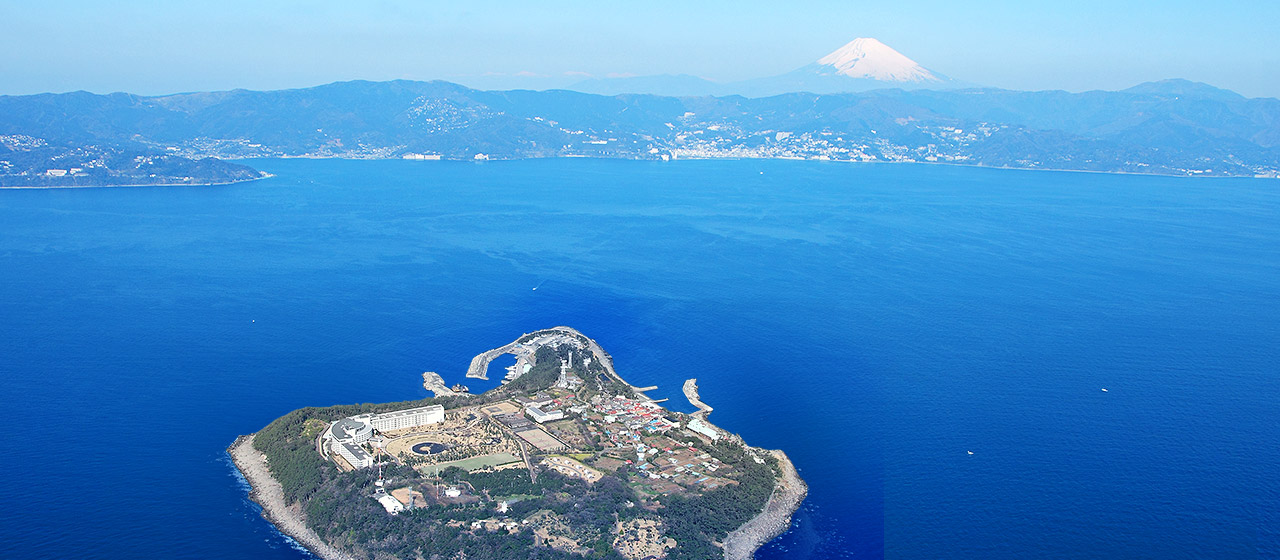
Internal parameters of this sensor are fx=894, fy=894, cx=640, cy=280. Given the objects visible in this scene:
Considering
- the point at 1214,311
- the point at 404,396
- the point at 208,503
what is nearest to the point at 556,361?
the point at 404,396

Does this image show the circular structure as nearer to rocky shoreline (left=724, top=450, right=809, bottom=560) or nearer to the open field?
the open field

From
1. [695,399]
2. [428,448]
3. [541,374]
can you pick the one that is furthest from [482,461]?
[695,399]

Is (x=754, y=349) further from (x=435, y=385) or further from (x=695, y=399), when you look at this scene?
(x=435, y=385)

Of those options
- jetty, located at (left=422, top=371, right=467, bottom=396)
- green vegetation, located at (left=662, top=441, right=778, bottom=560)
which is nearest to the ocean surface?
jetty, located at (left=422, top=371, right=467, bottom=396)

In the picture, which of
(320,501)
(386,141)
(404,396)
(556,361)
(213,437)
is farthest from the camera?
(386,141)

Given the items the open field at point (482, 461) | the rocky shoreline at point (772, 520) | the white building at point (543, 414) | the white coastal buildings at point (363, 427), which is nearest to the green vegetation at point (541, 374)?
the white building at point (543, 414)

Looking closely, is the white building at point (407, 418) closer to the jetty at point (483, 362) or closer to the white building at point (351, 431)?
the white building at point (351, 431)

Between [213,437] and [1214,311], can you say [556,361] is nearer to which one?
[213,437]
